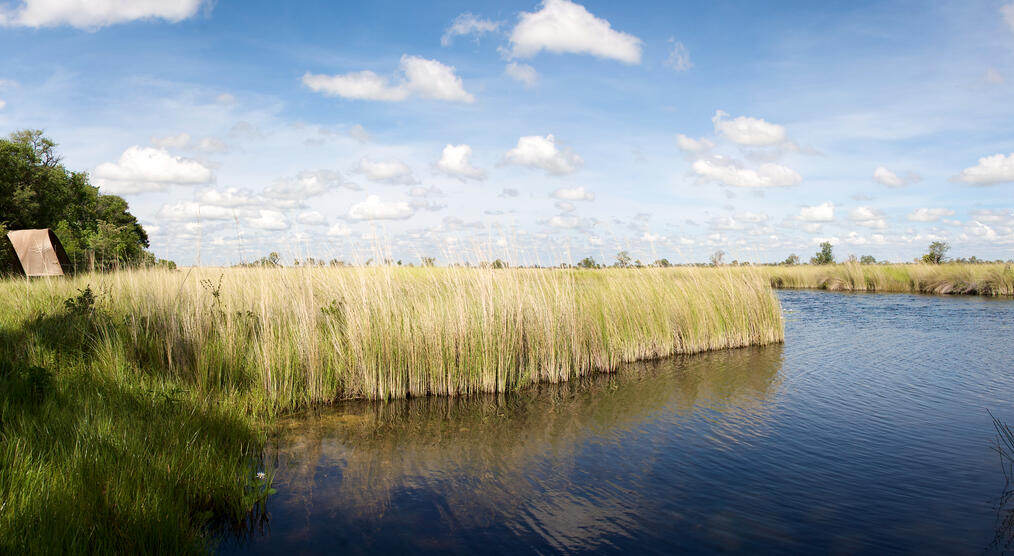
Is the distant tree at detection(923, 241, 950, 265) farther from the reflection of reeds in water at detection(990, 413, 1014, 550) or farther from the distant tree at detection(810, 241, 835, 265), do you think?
the reflection of reeds in water at detection(990, 413, 1014, 550)

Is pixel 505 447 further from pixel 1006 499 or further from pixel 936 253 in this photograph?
pixel 936 253

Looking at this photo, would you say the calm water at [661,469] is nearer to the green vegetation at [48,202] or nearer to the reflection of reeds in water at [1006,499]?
the reflection of reeds in water at [1006,499]

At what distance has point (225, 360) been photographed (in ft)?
20.0

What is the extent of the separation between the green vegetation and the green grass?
34.1 feet

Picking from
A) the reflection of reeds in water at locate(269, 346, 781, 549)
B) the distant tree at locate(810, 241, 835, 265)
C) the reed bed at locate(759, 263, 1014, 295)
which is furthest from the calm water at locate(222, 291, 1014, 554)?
the distant tree at locate(810, 241, 835, 265)

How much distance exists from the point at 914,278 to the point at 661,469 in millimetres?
27530

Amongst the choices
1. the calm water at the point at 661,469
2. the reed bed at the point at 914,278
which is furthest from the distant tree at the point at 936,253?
the calm water at the point at 661,469

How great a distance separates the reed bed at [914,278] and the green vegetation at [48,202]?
27.3 m

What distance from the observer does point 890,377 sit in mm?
8086

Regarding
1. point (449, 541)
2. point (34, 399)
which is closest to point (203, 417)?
point (34, 399)

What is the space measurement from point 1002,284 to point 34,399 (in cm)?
3184

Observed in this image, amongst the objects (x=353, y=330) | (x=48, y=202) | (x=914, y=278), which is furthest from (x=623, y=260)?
(x=48, y=202)

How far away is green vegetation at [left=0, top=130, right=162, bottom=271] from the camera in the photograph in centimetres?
1963

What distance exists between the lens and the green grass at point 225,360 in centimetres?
304
